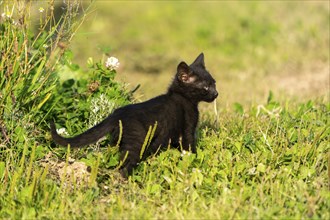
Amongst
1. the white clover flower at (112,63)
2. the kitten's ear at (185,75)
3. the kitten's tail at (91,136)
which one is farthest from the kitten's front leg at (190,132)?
the white clover flower at (112,63)

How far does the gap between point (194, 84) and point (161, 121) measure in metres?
0.64

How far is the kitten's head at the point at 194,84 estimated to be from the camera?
6022 millimetres

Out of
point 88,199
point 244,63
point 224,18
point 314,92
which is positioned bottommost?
point 88,199

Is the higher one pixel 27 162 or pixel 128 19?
pixel 128 19

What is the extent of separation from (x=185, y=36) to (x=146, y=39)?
830 millimetres

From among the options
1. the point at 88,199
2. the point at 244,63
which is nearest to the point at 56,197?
the point at 88,199

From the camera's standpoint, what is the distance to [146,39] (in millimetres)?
13898

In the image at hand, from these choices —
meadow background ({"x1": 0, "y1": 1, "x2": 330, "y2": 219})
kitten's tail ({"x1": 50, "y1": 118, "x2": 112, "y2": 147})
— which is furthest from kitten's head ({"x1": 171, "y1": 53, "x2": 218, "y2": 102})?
kitten's tail ({"x1": 50, "y1": 118, "x2": 112, "y2": 147})

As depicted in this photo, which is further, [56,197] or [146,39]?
[146,39]

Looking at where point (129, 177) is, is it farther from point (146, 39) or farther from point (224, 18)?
point (224, 18)

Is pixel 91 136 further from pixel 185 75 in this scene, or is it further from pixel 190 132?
pixel 185 75

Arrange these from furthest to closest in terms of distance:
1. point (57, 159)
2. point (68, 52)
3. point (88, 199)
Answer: point (68, 52) < point (57, 159) < point (88, 199)

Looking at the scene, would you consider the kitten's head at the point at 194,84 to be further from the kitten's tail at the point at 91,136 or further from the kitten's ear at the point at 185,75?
the kitten's tail at the point at 91,136

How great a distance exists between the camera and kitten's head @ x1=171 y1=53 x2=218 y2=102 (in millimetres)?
6022
